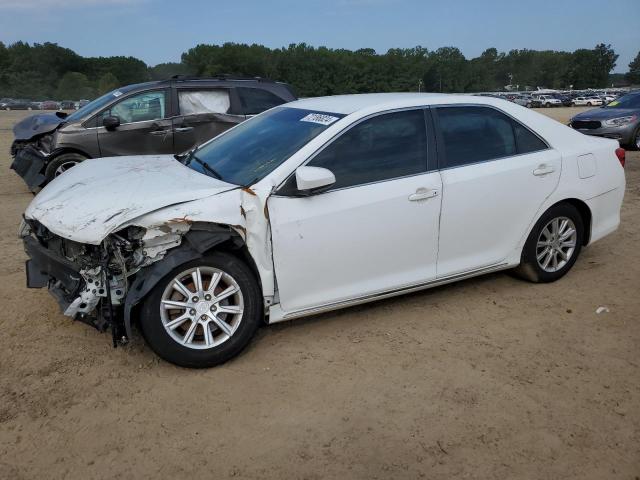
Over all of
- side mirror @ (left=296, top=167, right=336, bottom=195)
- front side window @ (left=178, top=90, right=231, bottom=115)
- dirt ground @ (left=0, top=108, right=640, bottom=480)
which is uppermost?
front side window @ (left=178, top=90, right=231, bottom=115)

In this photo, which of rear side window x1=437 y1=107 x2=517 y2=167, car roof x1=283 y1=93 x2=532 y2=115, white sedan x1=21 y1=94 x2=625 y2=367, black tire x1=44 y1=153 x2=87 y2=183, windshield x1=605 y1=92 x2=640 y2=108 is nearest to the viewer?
white sedan x1=21 y1=94 x2=625 y2=367

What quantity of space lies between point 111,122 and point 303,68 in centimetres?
9837

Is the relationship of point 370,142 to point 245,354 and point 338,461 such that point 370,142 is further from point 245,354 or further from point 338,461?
point 338,461

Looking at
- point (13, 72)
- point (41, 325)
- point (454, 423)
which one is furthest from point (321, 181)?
point (13, 72)

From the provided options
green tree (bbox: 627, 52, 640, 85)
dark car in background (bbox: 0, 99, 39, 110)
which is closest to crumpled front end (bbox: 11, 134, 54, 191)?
dark car in background (bbox: 0, 99, 39, 110)

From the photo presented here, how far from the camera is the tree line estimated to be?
9150 centimetres

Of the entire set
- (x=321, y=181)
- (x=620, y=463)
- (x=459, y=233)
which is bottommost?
(x=620, y=463)

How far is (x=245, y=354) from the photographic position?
12.6 ft

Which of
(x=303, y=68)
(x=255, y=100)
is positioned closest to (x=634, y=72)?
(x=303, y=68)

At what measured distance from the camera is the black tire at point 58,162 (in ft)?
27.2

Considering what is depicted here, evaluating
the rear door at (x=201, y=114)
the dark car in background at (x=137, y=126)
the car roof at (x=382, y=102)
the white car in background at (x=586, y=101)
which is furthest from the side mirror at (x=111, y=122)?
the white car in background at (x=586, y=101)

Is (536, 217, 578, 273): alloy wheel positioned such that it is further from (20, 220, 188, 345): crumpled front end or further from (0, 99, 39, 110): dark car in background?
(0, 99, 39, 110): dark car in background

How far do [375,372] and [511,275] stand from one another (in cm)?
215

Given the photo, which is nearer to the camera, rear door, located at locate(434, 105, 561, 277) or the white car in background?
rear door, located at locate(434, 105, 561, 277)
